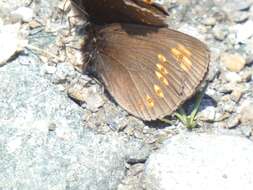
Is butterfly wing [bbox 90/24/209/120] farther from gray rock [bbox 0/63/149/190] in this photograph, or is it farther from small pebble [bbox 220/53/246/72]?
small pebble [bbox 220/53/246/72]

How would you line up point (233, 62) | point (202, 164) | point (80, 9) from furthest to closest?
point (233, 62) < point (80, 9) < point (202, 164)

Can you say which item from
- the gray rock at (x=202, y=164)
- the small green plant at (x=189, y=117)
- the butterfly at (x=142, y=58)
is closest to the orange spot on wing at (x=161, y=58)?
the butterfly at (x=142, y=58)

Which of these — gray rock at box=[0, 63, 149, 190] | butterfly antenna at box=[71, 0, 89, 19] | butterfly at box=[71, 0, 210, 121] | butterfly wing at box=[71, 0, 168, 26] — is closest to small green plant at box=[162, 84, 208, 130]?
butterfly at box=[71, 0, 210, 121]

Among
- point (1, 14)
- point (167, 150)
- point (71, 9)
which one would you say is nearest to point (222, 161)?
point (167, 150)

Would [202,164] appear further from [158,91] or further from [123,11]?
[123,11]

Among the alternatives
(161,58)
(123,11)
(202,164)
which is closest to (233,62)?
(161,58)

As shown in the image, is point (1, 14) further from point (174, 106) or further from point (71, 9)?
point (174, 106)

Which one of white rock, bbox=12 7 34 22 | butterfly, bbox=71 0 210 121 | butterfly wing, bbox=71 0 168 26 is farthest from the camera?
white rock, bbox=12 7 34 22
